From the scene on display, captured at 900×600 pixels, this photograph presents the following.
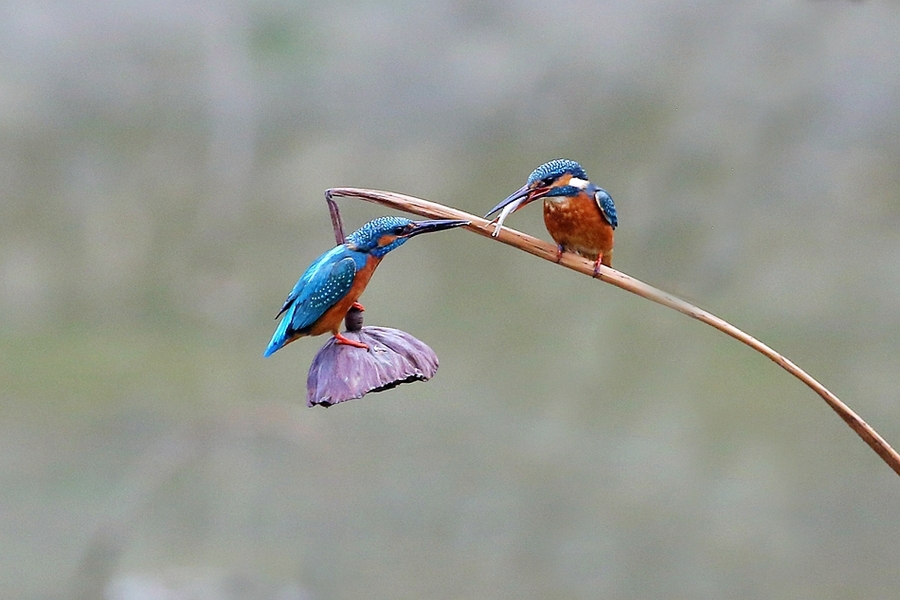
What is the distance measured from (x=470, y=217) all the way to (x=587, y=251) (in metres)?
0.21

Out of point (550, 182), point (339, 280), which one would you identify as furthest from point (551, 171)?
point (339, 280)

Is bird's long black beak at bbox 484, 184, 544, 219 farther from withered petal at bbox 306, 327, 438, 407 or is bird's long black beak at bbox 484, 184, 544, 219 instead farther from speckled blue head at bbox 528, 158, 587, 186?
withered petal at bbox 306, 327, 438, 407

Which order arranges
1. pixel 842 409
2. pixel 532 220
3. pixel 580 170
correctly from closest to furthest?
pixel 842 409 → pixel 580 170 → pixel 532 220

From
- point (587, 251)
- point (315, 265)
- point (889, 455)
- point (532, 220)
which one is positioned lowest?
point (889, 455)

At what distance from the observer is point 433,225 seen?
0.66m

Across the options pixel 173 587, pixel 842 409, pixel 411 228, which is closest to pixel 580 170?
pixel 411 228

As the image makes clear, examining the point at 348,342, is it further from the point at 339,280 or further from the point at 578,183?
the point at 578,183

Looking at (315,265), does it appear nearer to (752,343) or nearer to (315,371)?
(315,371)

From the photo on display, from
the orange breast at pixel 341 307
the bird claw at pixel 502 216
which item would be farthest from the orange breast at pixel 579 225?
the orange breast at pixel 341 307

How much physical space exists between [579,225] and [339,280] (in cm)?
28

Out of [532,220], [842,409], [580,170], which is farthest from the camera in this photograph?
[532,220]

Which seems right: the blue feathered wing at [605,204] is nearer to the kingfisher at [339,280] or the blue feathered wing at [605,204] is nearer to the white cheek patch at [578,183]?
the white cheek patch at [578,183]

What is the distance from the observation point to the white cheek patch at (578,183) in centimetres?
78

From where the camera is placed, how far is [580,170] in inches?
30.5
